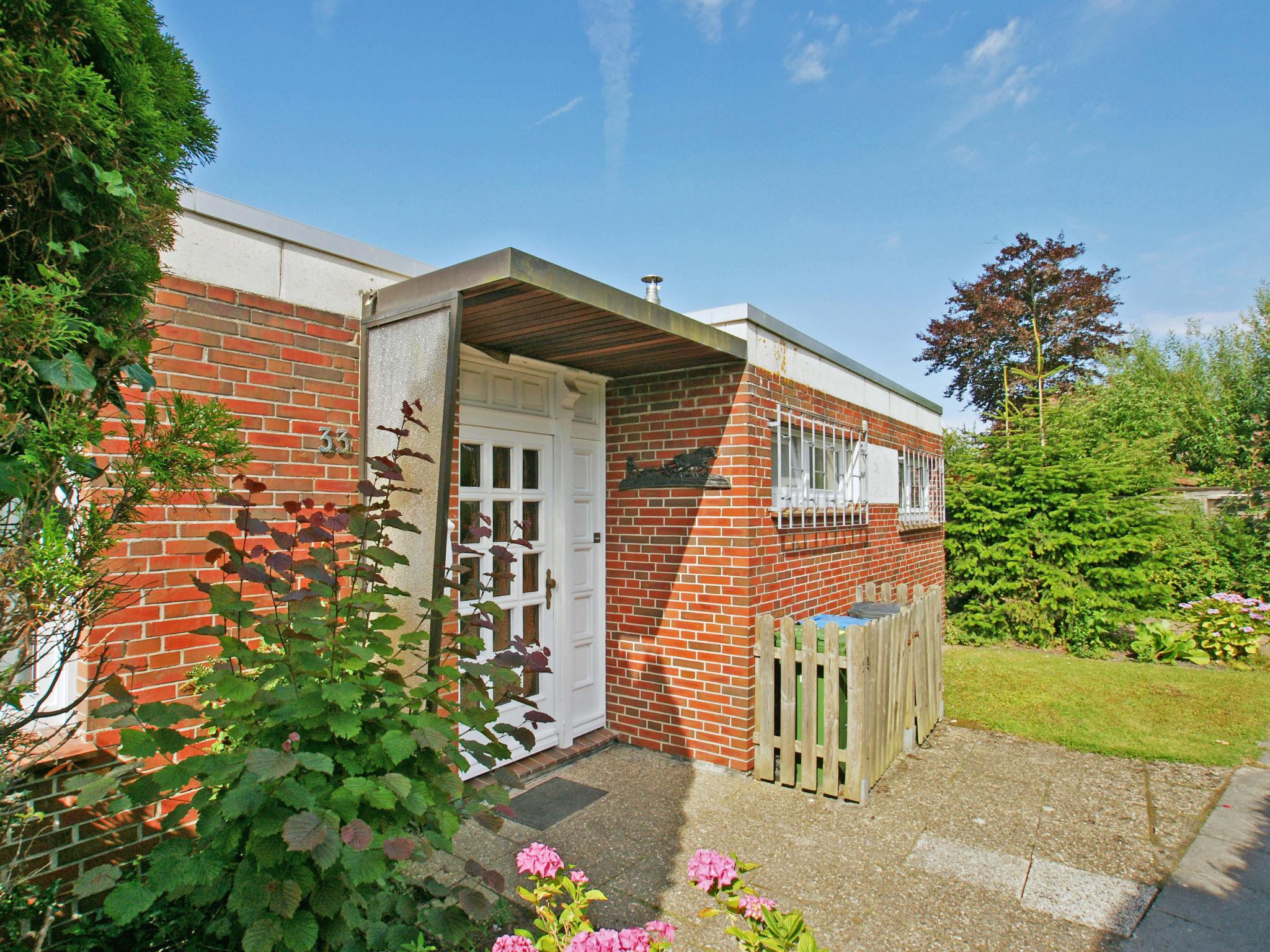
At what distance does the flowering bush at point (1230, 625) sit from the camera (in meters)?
8.30

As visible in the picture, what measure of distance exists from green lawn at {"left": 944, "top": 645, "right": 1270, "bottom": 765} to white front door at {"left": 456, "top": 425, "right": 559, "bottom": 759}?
4070mm

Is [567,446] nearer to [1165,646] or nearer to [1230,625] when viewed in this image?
[1165,646]

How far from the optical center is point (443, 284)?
3160 millimetres

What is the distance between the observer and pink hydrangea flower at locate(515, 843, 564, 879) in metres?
2.51

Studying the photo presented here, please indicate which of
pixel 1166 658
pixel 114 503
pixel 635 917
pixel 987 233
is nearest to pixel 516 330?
pixel 114 503

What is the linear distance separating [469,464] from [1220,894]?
463 centimetres

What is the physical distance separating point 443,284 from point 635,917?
3021 mm

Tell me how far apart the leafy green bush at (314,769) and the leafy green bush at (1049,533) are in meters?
9.33

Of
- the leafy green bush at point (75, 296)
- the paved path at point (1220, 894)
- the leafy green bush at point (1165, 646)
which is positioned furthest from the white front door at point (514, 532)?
the leafy green bush at point (1165, 646)

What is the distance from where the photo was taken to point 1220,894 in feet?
10.7

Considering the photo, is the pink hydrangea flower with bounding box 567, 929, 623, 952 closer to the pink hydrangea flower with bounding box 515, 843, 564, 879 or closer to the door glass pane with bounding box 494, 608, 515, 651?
the pink hydrangea flower with bounding box 515, 843, 564, 879

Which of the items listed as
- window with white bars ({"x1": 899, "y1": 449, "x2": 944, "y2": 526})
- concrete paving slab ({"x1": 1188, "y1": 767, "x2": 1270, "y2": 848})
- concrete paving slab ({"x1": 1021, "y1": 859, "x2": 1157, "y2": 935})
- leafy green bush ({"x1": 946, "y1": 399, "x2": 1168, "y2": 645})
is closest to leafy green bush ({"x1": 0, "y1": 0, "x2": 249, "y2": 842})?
concrete paving slab ({"x1": 1021, "y1": 859, "x2": 1157, "y2": 935})

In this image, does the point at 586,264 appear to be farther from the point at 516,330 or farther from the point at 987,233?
the point at 987,233

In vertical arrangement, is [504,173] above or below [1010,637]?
above
